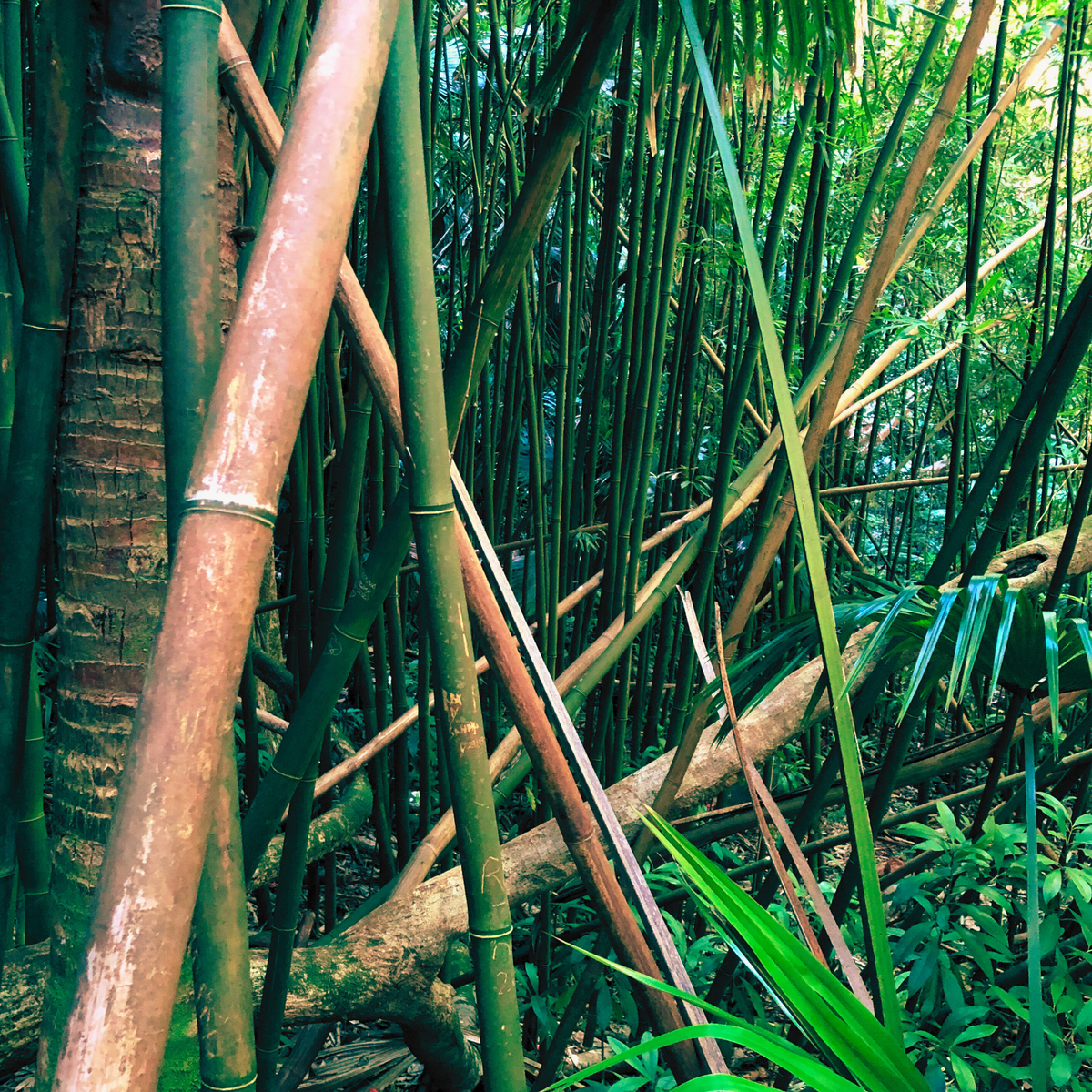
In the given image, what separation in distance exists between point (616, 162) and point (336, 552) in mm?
770

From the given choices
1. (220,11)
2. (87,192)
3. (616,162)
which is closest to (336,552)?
(87,192)

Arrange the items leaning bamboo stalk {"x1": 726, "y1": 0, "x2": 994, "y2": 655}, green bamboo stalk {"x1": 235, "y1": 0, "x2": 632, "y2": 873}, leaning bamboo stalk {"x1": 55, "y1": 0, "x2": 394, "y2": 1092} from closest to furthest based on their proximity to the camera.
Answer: leaning bamboo stalk {"x1": 55, "y1": 0, "x2": 394, "y2": 1092} → green bamboo stalk {"x1": 235, "y1": 0, "x2": 632, "y2": 873} → leaning bamboo stalk {"x1": 726, "y1": 0, "x2": 994, "y2": 655}

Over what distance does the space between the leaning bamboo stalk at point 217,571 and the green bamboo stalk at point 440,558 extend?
0.12 m

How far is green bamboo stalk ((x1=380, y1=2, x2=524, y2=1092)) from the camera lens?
480 mm

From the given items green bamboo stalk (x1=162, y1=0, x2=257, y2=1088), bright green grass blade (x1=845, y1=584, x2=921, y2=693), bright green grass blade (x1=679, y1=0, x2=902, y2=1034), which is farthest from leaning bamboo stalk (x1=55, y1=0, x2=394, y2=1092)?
bright green grass blade (x1=845, y1=584, x2=921, y2=693)

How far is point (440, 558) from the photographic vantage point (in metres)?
0.52

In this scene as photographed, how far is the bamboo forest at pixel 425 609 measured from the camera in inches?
12.8

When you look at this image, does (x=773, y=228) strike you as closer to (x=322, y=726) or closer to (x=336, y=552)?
(x=336, y=552)

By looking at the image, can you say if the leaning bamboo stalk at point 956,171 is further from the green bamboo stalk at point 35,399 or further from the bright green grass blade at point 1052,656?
the green bamboo stalk at point 35,399

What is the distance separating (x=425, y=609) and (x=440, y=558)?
137mm

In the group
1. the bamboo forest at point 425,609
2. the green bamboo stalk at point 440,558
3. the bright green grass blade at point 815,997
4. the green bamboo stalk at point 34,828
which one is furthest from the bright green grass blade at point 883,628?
the green bamboo stalk at point 34,828

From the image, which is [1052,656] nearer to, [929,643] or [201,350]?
[929,643]

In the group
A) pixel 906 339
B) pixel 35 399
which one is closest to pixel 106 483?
pixel 35 399

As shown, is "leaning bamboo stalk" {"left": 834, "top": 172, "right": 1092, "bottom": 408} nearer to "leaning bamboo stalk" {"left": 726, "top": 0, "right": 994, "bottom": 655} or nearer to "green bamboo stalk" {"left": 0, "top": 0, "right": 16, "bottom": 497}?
"leaning bamboo stalk" {"left": 726, "top": 0, "right": 994, "bottom": 655}
